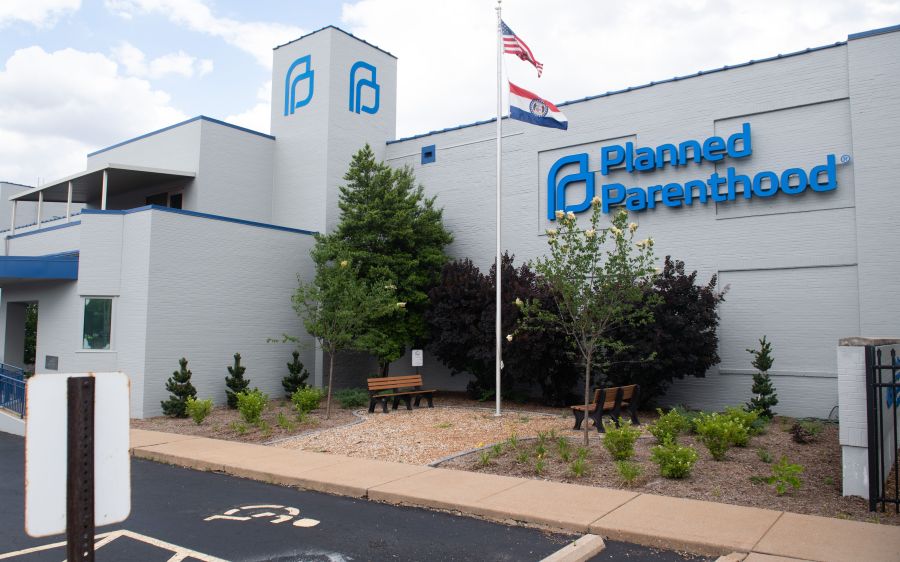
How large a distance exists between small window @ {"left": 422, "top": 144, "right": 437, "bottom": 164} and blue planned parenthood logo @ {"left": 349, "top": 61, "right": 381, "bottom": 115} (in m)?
2.84

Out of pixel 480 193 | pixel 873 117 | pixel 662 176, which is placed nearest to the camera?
pixel 873 117

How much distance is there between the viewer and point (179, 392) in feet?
56.8

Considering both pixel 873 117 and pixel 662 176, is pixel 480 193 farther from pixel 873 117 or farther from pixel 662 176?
pixel 873 117

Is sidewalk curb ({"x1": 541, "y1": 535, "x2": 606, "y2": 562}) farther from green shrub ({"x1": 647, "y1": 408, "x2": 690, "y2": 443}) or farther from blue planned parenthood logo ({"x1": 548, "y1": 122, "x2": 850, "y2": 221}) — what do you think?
blue planned parenthood logo ({"x1": 548, "y1": 122, "x2": 850, "y2": 221})

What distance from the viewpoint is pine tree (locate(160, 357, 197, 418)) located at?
1716 centimetres

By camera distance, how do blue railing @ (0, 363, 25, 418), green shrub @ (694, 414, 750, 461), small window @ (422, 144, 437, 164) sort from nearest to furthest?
1. green shrub @ (694, 414, 750, 461)
2. blue railing @ (0, 363, 25, 418)
3. small window @ (422, 144, 437, 164)

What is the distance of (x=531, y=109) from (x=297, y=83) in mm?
12361

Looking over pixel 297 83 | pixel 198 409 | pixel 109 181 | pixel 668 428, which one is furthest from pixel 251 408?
pixel 297 83

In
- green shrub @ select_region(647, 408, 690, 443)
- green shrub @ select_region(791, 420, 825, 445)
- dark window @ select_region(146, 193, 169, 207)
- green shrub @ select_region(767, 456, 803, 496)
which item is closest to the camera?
green shrub @ select_region(767, 456, 803, 496)

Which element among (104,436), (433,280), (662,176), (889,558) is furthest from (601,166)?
(104,436)

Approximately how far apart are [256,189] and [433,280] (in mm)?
8015

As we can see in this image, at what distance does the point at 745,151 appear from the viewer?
17.3 meters

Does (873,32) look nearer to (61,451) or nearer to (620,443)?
(620,443)

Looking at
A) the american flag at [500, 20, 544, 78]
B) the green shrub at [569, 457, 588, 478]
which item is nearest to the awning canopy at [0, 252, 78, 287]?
the american flag at [500, 20, 544, 78]
